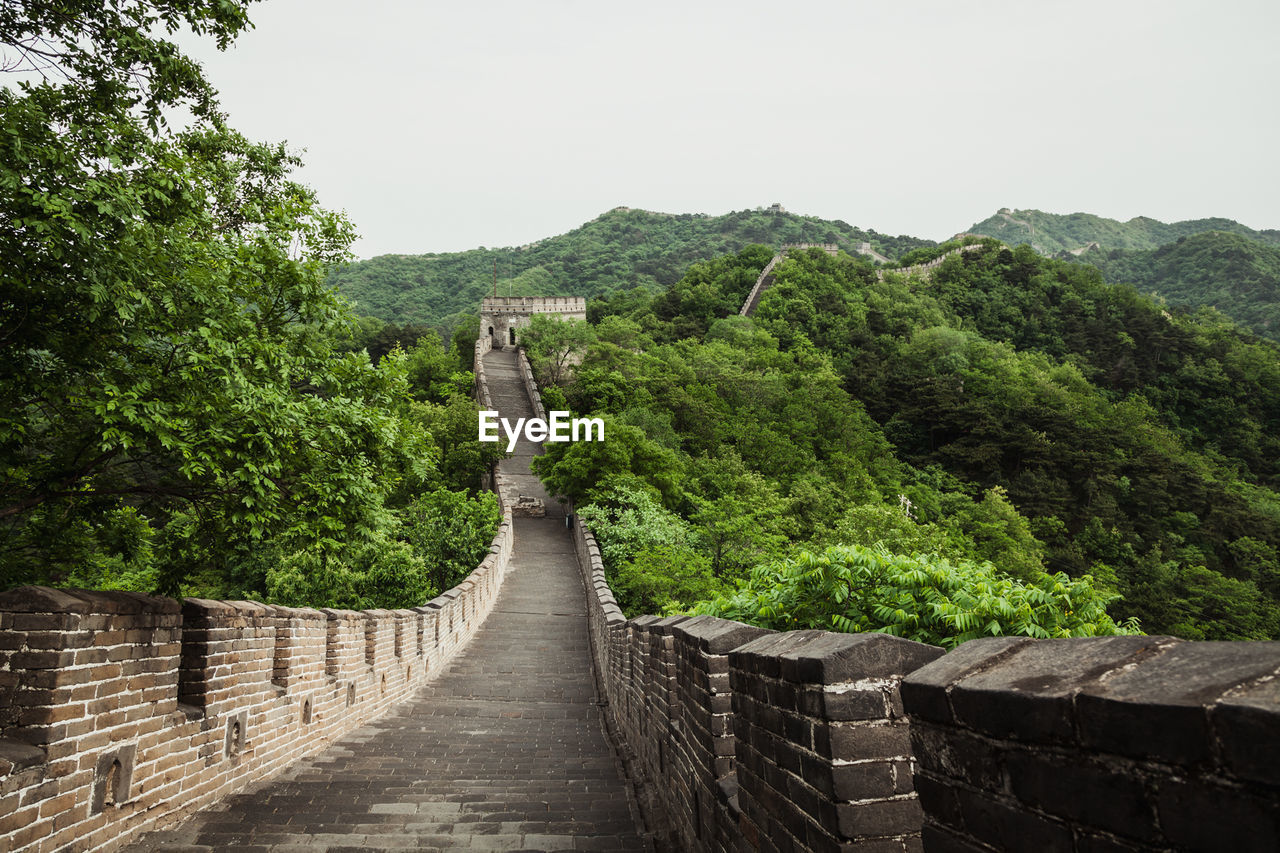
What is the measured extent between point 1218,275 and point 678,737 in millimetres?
121903

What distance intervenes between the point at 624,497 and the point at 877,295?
57.7 m

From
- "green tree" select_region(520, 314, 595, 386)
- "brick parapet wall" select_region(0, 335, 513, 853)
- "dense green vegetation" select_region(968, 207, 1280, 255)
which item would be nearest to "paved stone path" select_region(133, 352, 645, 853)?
"brick parapet wall" select_region(0, 335, 513, 853)

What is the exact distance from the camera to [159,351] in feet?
20.0

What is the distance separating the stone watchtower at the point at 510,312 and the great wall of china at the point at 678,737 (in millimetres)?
50422

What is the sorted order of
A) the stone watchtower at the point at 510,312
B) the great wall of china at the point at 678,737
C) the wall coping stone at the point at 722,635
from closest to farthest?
the great wall of china at the point at 678,737 < the wall coping stone at the point at 722,635 < the stone watchtower at the point at 510,312

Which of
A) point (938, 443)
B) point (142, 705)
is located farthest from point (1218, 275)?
point (142, 705)

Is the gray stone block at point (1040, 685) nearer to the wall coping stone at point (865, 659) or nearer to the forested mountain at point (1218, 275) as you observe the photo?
the wall coping stone at point (865, 659)

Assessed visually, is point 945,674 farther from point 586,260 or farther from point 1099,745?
point 586,260

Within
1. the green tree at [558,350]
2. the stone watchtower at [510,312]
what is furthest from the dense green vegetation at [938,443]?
the stone watchtower at [510,312]

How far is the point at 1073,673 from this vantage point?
1242 mm

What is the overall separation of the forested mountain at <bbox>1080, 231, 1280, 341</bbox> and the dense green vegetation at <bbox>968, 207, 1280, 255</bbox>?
157 ft

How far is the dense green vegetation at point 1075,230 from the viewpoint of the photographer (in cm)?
16812

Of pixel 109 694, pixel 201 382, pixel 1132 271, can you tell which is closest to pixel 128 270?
pixel 201 382

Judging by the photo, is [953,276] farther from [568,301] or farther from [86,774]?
[86,774]
